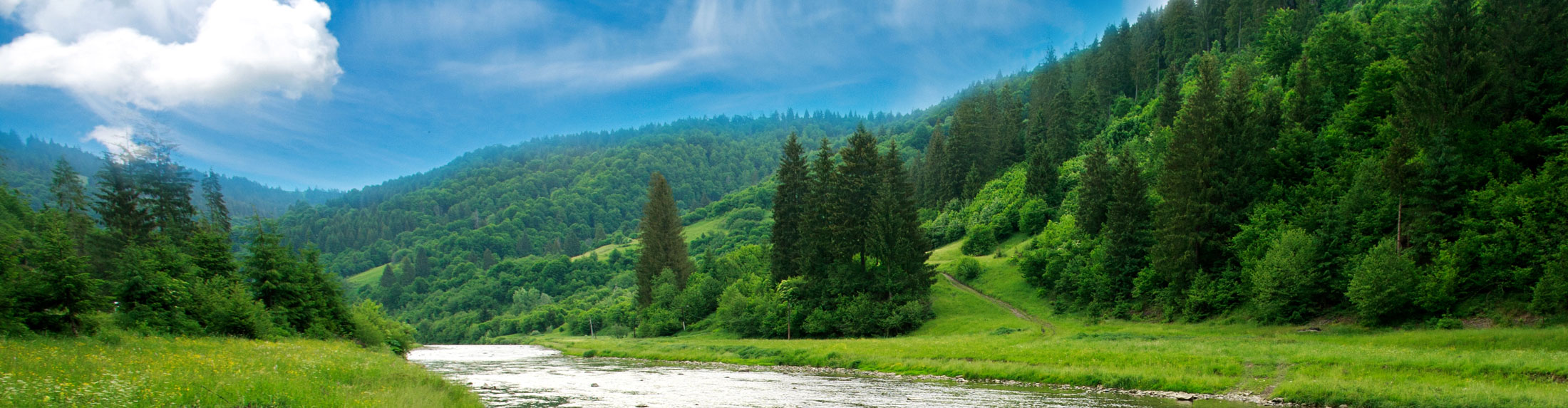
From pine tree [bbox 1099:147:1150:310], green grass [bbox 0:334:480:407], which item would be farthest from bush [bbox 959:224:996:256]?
green grass [bbox 0:334:480:407]

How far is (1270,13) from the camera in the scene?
4112 inches

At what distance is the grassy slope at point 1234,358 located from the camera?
940 inches

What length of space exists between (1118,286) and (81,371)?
60.6 meters

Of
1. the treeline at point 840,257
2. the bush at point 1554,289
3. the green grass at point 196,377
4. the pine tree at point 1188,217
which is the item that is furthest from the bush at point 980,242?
the green grass at point 196,377

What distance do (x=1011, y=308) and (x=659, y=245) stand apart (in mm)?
50856

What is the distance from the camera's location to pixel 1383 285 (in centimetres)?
3644

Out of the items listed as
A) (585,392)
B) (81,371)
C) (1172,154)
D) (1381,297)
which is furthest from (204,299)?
(1172,154)

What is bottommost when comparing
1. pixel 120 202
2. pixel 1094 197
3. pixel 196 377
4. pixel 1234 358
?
pixel 1234 358

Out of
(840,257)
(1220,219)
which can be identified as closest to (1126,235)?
(1220,219)

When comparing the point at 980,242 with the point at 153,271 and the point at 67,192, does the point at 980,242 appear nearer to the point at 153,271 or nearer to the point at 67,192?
the point at 153,271

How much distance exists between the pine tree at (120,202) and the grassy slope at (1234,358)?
47607 mm

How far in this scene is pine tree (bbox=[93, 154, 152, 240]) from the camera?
6050cm

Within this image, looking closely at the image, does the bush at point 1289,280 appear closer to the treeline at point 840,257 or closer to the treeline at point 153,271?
the treeline at point 840,257

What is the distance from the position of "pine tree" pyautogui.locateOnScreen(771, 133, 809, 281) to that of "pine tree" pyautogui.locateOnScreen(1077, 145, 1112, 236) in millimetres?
27435
